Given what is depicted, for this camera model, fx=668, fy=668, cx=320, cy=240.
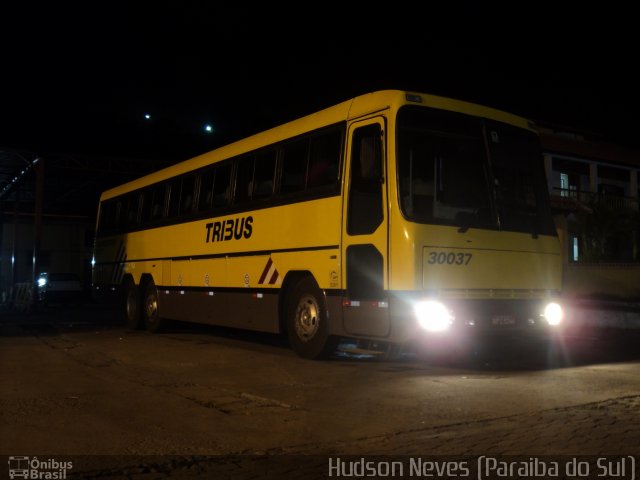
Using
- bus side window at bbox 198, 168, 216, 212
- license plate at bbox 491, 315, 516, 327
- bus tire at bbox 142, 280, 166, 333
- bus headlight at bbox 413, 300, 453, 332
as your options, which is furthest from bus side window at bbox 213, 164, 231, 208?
license plate at bbox 491, 315, 516, 327

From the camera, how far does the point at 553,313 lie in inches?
367

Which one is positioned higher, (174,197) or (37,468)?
(174,197)

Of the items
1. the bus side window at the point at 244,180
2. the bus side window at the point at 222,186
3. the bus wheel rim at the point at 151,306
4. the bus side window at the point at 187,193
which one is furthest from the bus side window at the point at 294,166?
Answer: the bus wheel rim at the point at 151,306

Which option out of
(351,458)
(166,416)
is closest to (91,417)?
(166,416)

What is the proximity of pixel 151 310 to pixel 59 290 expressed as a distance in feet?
56.7

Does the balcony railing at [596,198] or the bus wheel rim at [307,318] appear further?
the balcony railing at [596,198]

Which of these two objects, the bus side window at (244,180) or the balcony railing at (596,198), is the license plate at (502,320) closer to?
the bus side window at (244,180)

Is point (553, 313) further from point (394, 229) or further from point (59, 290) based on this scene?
point (59, 290)

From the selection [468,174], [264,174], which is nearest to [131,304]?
[264,174]

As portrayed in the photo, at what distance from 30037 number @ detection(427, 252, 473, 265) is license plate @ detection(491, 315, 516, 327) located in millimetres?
843

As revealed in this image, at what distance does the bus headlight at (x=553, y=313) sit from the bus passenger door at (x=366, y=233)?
2.51m

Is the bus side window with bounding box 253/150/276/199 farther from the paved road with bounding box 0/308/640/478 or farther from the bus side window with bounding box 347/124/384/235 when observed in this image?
the paved road with bounding box 0/308/640/478

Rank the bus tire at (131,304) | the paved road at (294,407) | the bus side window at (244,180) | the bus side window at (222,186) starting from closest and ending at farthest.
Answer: the paved road at (294,407) → the bus side window at (244,180) → the bus side window at (222,186) → the bus tire at (131,304)

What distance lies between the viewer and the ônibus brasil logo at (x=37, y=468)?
456cm
